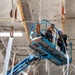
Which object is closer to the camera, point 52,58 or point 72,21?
point 52,58

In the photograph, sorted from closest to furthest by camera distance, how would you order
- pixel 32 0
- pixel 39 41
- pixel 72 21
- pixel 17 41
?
pixel 39 41, pixel 32 0, pixel 72 21, pixel 17 41

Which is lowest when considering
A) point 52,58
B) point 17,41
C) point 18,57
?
point 18,57

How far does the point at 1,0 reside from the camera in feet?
39.8

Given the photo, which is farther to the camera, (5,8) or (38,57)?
(5,8)

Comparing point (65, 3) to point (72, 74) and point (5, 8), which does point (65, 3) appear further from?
point (72, 74)

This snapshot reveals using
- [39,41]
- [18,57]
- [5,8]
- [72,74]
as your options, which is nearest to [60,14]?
[5,8]

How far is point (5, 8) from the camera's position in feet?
41.5


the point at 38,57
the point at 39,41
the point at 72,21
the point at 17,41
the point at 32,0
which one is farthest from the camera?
the point at 17,41

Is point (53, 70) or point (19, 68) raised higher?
point (19, 68)

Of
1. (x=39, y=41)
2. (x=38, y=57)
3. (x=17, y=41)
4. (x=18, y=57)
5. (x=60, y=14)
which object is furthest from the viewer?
(x=18, y=57)

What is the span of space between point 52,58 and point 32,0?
3550mm

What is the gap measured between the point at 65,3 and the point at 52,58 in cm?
377

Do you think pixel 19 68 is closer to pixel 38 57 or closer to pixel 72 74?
pixel 38 57

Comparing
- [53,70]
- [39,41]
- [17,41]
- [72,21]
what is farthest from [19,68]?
[53,70]
